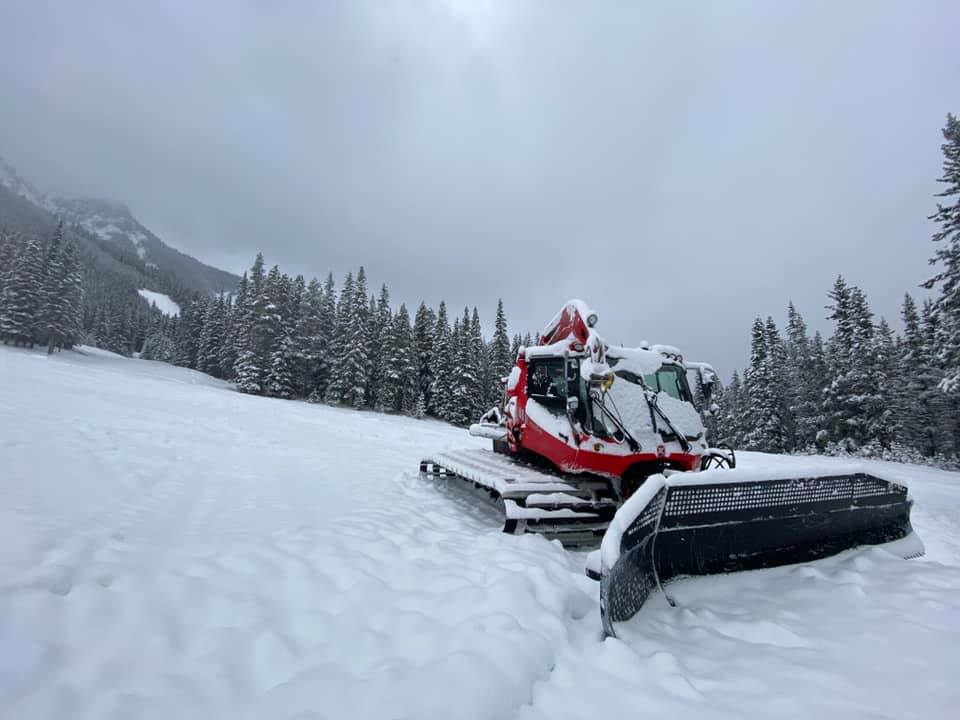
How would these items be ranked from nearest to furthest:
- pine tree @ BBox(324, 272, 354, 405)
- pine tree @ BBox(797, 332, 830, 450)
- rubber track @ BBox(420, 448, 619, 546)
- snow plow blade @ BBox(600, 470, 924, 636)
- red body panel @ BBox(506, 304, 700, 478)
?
snow plow blade @ BBox(600, 470, 924, 636), rubber track @ BBox(420, 448, 619, 546), red body panel @ BBox(506, 304, 700, 478), pine tree @ BBox(797, 332, 830, 450), pine tree @ BBox(324, 272, 354, 405)

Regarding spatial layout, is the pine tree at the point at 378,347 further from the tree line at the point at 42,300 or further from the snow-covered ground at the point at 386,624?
the snow-covered ground at the point at 386,624

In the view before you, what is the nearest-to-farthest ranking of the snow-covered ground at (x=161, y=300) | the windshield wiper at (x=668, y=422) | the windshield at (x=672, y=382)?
the windshield wiper at (x=668, y=422) → the windshield at (x=672, y=382) → the snow-covered ground at (x=161, y=300)

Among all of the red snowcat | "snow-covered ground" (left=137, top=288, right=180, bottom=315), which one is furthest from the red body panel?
"snow-covered ground" (left=137, top=288, right=180, bottom=315)

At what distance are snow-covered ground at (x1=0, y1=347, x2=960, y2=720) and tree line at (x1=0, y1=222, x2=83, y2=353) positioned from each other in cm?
5458

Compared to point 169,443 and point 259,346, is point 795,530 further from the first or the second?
point 259,346

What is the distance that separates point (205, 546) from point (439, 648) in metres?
2.53

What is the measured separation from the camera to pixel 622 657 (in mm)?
2846

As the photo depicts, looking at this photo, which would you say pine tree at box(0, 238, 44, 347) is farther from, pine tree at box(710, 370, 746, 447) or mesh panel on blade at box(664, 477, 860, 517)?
pine tree at box(710, 370, 746, 447)

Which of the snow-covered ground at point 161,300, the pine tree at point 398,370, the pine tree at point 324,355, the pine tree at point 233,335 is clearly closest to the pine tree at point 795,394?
the pine tree at point 398,370

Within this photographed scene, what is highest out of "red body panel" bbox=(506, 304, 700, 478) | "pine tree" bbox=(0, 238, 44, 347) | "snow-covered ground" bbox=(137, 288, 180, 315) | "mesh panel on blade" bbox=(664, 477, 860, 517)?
"snow-covered ground" bbox=(137, 288, 180, 315)

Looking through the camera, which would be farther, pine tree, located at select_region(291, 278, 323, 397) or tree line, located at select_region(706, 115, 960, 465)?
pine tree, located at select_region(291, 278, 323, 397)

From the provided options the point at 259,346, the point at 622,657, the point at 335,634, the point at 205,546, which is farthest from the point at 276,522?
the point at 259,346

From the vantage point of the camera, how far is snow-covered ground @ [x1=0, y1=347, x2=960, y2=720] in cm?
224

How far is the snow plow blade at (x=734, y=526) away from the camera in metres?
3.71
